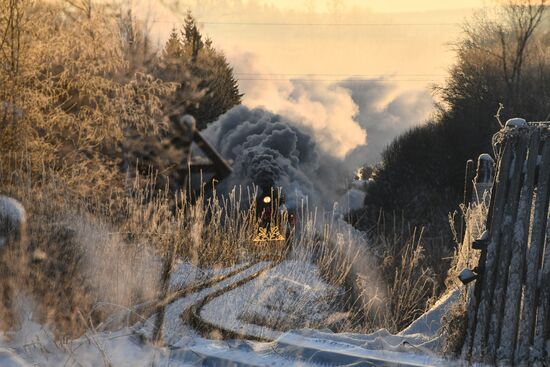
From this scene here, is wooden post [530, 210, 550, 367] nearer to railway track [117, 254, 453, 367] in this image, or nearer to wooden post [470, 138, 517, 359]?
wooden post [470, 138, 517, 359]

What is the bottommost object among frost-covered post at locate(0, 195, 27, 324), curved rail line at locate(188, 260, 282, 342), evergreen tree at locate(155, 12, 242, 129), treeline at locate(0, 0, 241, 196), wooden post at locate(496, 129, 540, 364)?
curved rail line at locate(188, 260, 282, 342)

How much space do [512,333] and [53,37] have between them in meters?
8.46

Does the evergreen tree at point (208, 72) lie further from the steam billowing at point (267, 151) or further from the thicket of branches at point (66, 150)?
the thicket of branches at point (66, 150)

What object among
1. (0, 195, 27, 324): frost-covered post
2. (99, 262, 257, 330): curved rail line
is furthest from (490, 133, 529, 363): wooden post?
(0, 195, 27, 324): frost-covered post

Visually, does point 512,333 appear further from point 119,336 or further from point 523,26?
point 523,26

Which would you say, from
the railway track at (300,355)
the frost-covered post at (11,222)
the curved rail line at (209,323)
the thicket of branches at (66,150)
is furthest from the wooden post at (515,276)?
the frost-covered post at (11,222)

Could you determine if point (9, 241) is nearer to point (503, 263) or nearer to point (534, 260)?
point (503, 263)

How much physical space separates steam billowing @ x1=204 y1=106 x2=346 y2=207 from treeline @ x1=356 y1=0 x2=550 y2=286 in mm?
5703

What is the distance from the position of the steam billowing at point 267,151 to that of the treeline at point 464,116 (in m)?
5.70

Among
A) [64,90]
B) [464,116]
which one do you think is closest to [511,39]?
[464,116]

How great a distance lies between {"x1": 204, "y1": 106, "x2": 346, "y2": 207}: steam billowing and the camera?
35000mm

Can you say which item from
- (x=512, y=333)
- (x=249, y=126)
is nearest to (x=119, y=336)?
(x=512, y=333)

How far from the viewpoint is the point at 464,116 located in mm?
29422

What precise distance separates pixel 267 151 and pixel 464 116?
10.9m
